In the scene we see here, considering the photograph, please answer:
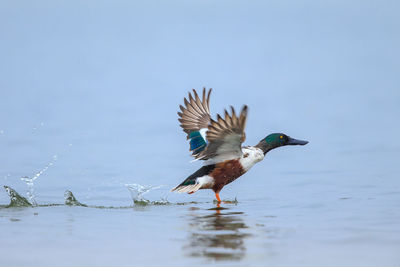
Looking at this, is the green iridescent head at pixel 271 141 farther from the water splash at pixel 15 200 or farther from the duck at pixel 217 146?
the water splash at pixel 15 200

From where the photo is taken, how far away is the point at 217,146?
936 cm

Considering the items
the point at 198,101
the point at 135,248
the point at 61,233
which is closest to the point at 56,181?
the point at 198,101

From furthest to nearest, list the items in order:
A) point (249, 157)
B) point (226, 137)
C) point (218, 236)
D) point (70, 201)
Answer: point (249, 157)
point (70, 201)
point (226, 137)
point (218, 236)

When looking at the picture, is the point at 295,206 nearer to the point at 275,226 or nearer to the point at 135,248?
the point at 275,226

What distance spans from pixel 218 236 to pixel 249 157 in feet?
11.5

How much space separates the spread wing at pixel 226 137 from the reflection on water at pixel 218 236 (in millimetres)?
1001

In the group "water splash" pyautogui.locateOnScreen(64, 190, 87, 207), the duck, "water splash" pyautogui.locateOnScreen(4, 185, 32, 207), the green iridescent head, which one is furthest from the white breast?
"water splash" pyautogui.locateOnScreen(4, 185, 32, 207)

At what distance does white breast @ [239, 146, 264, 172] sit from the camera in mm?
9914

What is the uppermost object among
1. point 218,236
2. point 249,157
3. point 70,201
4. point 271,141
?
point 271,141

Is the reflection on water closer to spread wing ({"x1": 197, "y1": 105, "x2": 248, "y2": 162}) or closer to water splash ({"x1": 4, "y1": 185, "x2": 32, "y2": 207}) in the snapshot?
spread wing ({"x1": 197, "y1": 105, "x2": 248, "y2": 162})

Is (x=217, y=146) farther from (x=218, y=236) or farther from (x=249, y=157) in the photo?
(x=218, y=236)

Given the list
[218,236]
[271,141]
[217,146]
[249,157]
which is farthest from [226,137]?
[218,236]

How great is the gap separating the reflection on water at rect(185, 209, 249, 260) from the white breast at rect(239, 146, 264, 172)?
1.45m

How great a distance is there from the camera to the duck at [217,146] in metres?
8.84
